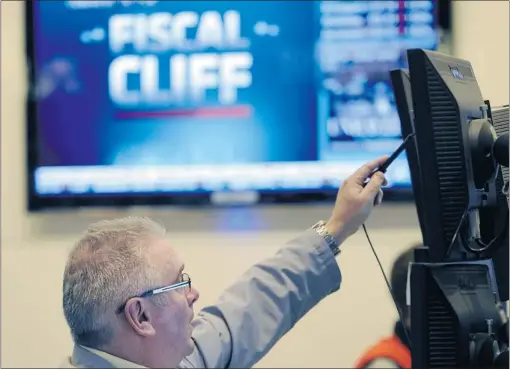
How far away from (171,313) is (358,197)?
0.45 m

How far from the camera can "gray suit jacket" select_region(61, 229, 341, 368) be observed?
1644 millimetres

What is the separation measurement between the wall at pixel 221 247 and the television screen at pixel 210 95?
3.9 inches

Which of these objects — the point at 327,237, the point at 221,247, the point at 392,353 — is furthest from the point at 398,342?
the point at 327,237

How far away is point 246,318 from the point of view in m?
1.68

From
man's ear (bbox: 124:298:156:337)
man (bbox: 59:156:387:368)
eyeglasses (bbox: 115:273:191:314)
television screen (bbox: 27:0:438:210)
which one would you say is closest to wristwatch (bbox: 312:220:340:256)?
man (bbox: 59:156:387:368)

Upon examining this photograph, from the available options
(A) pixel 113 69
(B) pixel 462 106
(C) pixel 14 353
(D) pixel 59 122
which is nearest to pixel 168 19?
(A) pixel 113 69

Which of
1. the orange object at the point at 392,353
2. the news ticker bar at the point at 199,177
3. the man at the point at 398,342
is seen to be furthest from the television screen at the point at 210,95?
the orange object at the point at 392,353

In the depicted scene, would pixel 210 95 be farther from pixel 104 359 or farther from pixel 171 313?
pixel 104 359

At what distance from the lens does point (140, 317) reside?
4.33 ft

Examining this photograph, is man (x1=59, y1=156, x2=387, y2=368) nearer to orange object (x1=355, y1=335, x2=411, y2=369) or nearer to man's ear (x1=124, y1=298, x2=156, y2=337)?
man's ear (x1=124, y1=298, x2=156, y2=337)

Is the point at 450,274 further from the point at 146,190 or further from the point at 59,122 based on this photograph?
the point at 59,122

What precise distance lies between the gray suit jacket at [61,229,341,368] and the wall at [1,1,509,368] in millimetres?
1025

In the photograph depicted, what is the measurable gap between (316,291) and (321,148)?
1.09m

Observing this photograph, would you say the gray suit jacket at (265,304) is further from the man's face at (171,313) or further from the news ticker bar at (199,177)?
the news ticker bar at (199,177)
